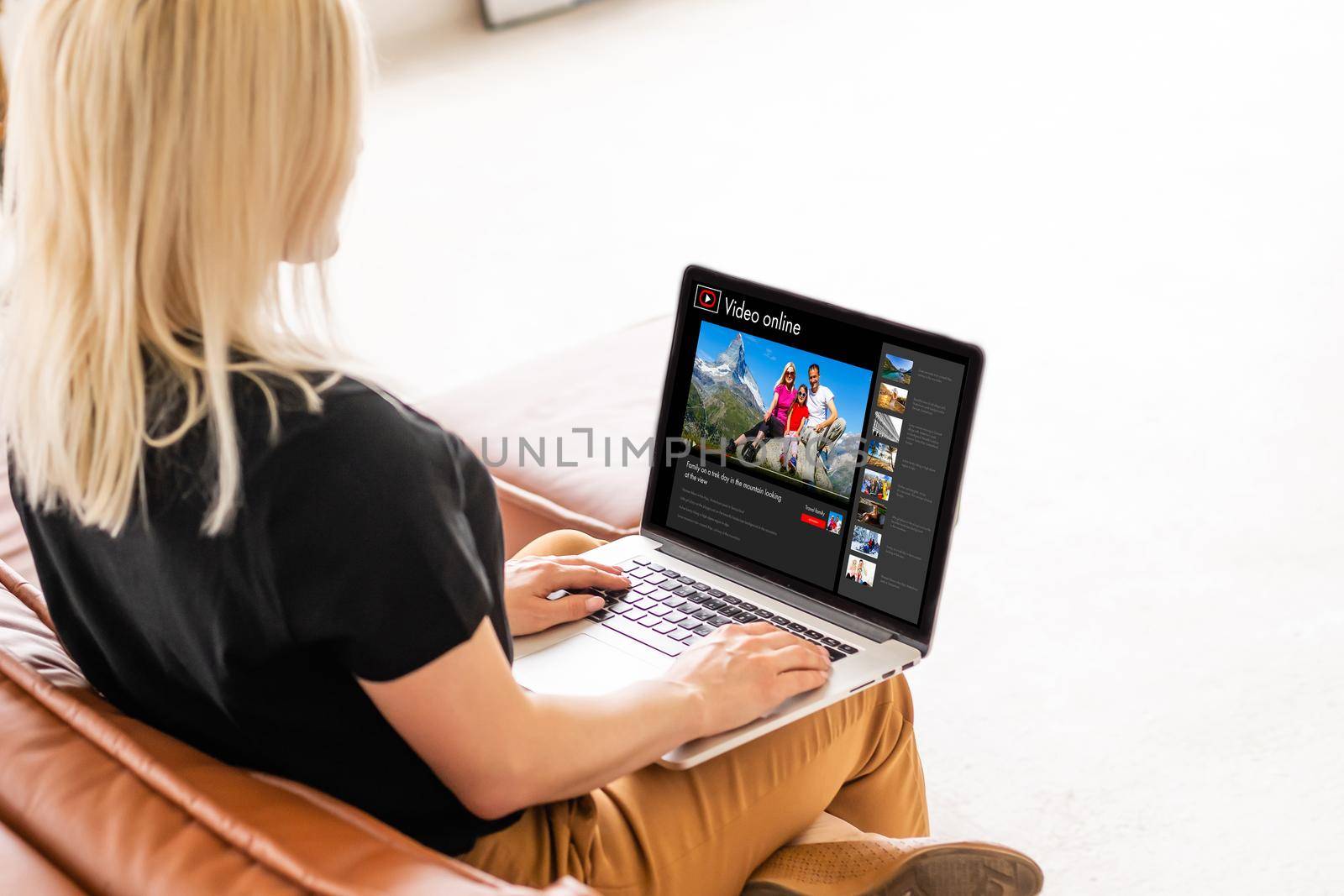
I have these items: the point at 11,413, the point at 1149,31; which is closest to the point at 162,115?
the point at 11,413

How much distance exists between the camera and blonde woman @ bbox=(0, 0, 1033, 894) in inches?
33.5

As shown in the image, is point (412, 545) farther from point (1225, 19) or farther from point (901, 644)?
point (1225, 19)

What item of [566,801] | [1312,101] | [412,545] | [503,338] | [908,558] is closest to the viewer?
[412,545]

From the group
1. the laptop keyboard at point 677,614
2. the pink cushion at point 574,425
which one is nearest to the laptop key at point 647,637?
the laptop keyboard at point 677,614

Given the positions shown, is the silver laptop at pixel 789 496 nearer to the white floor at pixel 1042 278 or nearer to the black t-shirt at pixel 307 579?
the black t-shirt at pixel 307 579

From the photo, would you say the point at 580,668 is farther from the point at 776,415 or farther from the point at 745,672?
the point at 776,415

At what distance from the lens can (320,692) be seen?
946mm

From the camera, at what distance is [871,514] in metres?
1.37

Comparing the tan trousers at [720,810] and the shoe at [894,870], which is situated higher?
the tan trousers at [720,810]

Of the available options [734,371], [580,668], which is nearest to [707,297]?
[734,371]

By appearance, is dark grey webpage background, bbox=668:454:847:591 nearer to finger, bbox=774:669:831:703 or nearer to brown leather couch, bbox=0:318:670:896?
finger, bbox=774:669:831:703

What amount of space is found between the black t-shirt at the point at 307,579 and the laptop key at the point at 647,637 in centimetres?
36

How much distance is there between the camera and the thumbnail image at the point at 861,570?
1.37 meters

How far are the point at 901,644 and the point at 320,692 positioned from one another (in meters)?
0.61
